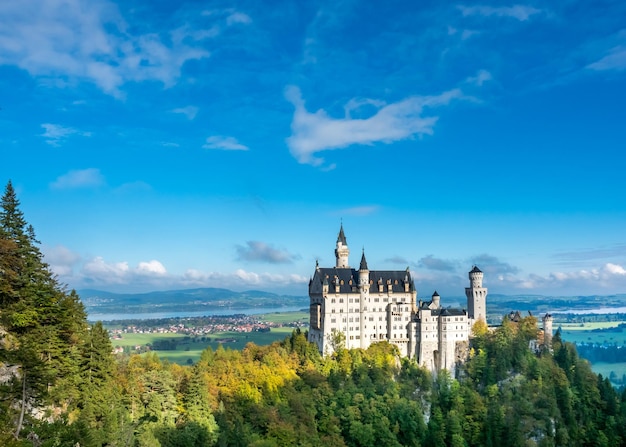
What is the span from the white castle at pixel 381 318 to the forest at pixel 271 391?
2121 mm

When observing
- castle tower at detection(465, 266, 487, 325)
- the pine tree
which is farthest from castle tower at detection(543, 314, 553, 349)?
the pine tree

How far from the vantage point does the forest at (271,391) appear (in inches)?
1609

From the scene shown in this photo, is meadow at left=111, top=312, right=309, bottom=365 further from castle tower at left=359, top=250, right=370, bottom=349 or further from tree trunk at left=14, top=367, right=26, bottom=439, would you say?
tree trunk at left=14, top=367, right=26, bottom=439

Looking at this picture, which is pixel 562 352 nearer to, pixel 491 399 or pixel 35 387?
pixel 491 399

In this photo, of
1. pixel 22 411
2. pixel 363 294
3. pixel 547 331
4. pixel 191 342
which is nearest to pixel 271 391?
pixel 363 294

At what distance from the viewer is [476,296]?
9631 centimetres

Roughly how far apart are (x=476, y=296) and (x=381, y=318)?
17.5 meters

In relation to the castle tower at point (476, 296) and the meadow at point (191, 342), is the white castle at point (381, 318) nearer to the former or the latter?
the castle tower at point (476, 296)

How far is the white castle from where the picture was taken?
293ft

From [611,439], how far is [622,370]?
4906 inches

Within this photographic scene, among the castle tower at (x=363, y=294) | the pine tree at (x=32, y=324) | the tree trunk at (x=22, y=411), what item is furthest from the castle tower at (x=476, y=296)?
the tree trunk at (x=22, y=411)

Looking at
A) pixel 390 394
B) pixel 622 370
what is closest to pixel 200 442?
pixel 390 394

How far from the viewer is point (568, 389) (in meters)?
87.1

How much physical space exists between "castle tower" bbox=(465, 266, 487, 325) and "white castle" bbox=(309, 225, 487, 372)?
1.59m
